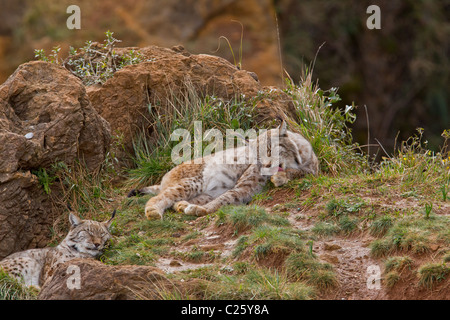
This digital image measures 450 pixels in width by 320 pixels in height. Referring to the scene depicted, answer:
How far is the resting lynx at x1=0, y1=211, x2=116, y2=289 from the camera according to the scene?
249 inches

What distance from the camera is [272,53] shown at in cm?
1127

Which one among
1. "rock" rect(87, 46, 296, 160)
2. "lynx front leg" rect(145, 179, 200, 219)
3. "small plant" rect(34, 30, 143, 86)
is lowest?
"lynx front leg" rect(145, 179, 200, 219)

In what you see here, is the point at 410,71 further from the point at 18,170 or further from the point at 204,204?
the point at 18,170

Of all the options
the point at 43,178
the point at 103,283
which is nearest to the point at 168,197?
the point at 43,178

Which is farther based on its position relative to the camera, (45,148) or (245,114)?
(245,114)

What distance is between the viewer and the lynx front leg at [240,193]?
23.9 feet

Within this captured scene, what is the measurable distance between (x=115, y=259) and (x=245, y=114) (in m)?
2.98

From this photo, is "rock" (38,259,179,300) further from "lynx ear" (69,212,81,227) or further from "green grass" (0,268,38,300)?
"lynx ear" (69,212,81,227)

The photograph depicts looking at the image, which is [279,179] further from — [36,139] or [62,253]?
[36,139]

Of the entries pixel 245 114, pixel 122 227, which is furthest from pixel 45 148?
pixel 245 114

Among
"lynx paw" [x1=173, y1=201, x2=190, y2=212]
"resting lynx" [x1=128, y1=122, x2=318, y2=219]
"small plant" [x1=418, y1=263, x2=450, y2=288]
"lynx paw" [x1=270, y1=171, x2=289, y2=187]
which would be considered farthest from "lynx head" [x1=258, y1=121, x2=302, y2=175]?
"small plant" [x1=418, y1=263, x2=450, y2=288]

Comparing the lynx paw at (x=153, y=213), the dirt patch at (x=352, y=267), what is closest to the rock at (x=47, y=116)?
the lynx paw at (x=153, y=213)

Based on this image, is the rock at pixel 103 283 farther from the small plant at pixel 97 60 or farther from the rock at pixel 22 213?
the small plant at pixel 97 60

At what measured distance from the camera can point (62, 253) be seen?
21.5 ft
